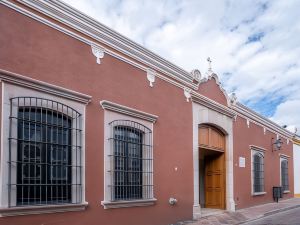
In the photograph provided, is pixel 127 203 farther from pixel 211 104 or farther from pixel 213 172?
pixel 213 172

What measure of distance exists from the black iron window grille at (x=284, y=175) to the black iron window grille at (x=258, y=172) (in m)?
3.60

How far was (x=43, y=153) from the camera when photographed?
731 cm

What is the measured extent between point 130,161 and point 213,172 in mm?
6577

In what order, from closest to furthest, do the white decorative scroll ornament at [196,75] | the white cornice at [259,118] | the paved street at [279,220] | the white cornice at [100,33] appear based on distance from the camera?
the white cornice at [100,33] → the paved street at [279,220] → the white decorative scroll ornament at [196,75] → the white cornice at [259,118]

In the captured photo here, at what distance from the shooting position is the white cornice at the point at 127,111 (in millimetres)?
8807

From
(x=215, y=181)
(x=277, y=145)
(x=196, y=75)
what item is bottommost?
(x=215, y=181)

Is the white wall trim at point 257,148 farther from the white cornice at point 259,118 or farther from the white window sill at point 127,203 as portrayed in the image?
the white window sill at point 127,203

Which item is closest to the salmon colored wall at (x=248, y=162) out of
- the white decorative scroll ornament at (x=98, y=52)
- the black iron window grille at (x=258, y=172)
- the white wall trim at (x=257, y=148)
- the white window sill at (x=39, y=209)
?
the white wall trim at (x=257, y=148)

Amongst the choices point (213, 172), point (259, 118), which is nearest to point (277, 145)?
point (259, 118)

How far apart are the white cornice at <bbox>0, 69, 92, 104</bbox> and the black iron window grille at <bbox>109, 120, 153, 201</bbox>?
3.95ft

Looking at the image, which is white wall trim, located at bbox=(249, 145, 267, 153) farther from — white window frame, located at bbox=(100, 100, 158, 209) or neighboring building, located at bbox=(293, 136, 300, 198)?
white window frame, located at bbox=(100, 100, 158, 209)

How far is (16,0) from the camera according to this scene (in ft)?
23.1

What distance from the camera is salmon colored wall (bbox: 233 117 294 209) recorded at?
15508 millimetres

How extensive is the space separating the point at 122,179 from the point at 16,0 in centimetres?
475
